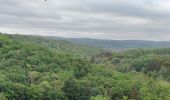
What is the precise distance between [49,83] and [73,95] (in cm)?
783

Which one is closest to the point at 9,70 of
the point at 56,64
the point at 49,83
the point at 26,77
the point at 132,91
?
the point at 26,77

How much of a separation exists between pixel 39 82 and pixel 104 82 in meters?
24.3

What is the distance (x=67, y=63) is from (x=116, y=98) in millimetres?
37862

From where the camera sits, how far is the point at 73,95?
119688 millimetres

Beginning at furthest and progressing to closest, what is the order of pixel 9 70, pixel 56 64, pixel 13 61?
1. pixel 56 64
2. pixel 13 61
3. pixel 9 70

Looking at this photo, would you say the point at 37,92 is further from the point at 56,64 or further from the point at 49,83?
the point at 56,64

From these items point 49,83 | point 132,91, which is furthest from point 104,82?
point 49,83

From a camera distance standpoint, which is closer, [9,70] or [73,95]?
[73,95]

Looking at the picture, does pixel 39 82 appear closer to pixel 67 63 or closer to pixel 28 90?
pixel 28 90

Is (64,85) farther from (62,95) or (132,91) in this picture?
(132,91)

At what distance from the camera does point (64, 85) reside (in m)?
122

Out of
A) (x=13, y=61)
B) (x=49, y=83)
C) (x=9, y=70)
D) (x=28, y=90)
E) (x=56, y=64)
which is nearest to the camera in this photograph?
(x=28, y=90)

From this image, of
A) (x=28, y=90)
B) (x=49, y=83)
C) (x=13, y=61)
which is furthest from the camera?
(x=13, y=61)

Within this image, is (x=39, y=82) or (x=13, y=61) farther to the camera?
(x=13, y=61)
